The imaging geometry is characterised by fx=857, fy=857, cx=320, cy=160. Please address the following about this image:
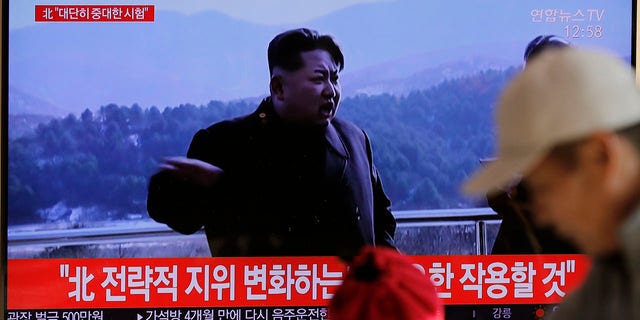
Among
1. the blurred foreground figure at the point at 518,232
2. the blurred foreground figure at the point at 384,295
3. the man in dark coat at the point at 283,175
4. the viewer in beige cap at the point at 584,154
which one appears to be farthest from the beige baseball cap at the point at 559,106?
the blurred foreground figure at the point at 518,232

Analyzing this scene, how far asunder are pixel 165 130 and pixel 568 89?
6.14 feet

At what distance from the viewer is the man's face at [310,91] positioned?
267 centimetres

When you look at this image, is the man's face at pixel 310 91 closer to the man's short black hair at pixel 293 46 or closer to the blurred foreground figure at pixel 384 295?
the man's short black hair at pixel 293 46

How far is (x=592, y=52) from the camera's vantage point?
3.18ft

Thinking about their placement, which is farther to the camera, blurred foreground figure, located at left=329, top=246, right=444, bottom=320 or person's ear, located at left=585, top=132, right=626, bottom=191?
blurred foreground figure, located at left=329, top=246, right=444, bottom=320

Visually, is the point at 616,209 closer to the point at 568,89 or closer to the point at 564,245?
the point at 568,89

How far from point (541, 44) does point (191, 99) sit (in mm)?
1134

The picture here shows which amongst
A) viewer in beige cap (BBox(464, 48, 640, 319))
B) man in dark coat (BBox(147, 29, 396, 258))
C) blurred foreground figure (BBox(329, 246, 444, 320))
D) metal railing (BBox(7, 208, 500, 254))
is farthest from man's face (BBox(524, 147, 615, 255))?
metal railing (BBox(7, 208, 500, 254))

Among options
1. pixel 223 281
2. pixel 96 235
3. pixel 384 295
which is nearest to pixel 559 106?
pixel 384 295

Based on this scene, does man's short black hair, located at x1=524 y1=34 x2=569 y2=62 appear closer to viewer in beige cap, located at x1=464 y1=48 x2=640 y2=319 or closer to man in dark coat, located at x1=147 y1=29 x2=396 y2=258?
man in dark coat, located at x1=147 y1=29 x2=396 y2=258

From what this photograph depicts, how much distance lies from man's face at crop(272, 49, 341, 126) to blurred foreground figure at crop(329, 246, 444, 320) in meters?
1.21

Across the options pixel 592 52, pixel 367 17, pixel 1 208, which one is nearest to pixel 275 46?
pixel 367 17

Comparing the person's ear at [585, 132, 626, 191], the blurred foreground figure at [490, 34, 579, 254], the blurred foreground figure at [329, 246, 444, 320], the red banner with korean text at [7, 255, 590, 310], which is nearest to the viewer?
the person's ear at [585, 132, 626, 191]

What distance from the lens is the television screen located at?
8.61 feet
